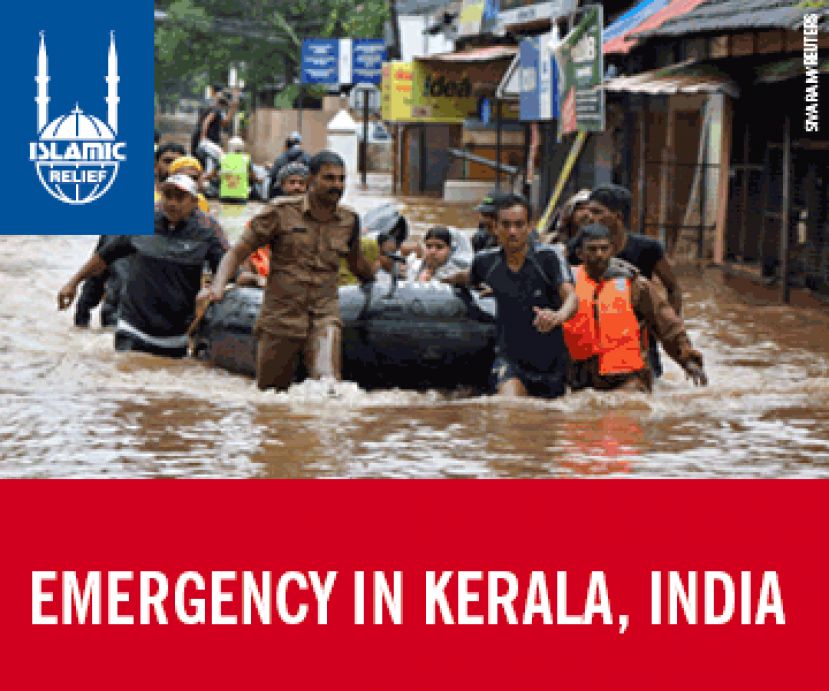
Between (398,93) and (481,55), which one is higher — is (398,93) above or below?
below

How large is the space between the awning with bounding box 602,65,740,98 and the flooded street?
515 centimetres

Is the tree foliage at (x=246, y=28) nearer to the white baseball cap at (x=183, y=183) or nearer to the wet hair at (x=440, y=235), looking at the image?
the wet hair at (x=440, y=235)

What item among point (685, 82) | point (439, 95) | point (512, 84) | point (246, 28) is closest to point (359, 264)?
point (685, 82)

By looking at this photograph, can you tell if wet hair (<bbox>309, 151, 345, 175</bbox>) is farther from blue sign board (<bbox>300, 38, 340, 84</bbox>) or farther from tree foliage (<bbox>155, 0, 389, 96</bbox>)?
tree foliage (<bbox>155, 0, 389, 96</bbox>)

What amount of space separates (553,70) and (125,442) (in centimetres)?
1854

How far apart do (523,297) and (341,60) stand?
50.1m

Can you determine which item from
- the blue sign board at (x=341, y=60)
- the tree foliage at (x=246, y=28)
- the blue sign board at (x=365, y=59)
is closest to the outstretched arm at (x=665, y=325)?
the blue sign board at (x=341, y=60)

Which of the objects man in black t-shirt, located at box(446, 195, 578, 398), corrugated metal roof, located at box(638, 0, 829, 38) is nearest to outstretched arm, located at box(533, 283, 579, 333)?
man in black t-shirt, located at box(446, 195, 578, 398)

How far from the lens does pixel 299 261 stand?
9734 mm

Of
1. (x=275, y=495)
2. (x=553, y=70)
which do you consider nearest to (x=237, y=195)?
(x=553, y=70)

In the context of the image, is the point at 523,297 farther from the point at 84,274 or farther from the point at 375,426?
the point at 84,274

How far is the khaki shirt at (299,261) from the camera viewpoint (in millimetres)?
9719

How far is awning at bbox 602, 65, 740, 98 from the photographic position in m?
17.4

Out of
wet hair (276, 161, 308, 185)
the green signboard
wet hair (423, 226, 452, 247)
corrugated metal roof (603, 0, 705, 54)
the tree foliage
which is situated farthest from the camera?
the tree foliage
